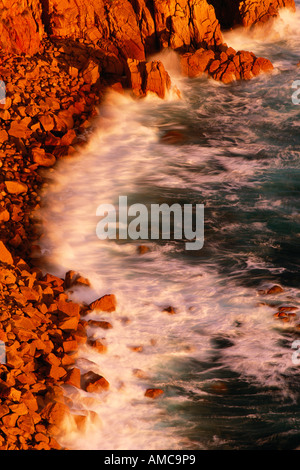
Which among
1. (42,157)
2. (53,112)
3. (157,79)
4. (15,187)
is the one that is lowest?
(15,187)

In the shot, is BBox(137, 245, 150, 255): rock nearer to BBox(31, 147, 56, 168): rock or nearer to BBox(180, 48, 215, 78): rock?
BBox(31, 147, 56, 168): rock

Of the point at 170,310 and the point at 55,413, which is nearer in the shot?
the point at 55,413

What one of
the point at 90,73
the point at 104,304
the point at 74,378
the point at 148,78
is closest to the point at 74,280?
the point at 104,304

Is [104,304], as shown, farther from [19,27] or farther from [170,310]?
[19,27]

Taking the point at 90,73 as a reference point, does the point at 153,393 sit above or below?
below

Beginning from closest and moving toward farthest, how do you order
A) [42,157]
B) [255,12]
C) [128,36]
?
[42,157]
[128,36]
[255,12]

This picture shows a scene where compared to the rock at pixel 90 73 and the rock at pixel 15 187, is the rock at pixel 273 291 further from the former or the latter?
the rock at pixel 90 73

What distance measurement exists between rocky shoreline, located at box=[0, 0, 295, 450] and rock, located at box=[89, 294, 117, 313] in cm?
1

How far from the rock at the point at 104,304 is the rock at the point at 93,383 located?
1.14 m

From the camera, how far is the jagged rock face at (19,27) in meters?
12.0

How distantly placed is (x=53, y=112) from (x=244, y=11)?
6227mm

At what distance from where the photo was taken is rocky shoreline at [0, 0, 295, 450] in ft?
21.8

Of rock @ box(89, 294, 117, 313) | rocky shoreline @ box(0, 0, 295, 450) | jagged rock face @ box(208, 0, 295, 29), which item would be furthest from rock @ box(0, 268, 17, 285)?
jagged rock face @ box(208, 0, 295, 29)

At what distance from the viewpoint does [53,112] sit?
11.5 metres
